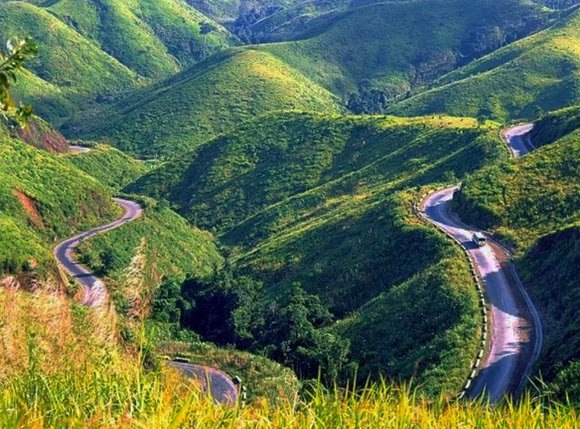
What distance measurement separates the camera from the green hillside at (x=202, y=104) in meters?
152

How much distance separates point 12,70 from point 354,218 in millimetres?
61008

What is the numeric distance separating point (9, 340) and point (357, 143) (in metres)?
97.5

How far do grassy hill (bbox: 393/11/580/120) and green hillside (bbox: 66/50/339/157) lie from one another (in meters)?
30.7

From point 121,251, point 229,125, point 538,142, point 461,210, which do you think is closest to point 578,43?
point 229,125

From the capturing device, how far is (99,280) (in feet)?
84.3

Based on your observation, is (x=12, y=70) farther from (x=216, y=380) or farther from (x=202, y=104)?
(x=202, y=104)

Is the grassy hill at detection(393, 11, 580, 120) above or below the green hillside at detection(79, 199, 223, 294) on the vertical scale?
above

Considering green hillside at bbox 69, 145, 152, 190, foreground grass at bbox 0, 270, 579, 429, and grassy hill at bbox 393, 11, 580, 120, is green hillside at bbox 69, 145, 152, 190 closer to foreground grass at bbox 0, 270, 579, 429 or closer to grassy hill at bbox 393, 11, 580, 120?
grassy hill at bbox 393, 11, 580, 120

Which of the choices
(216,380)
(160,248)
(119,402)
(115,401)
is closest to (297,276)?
(160,248)

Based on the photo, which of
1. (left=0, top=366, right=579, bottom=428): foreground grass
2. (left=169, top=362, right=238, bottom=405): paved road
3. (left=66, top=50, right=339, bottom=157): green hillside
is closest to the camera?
(left=0, top=366, right=579, bottom=428): foreground grass

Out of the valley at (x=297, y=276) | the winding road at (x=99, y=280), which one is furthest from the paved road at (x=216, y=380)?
the valley at (x=297, y=276)

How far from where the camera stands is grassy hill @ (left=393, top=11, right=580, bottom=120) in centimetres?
13875

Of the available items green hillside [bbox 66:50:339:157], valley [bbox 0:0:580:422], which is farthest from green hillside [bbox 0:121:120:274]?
green hillside [bbox 66:50:339:157]

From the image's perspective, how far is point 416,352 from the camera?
3938 cm
